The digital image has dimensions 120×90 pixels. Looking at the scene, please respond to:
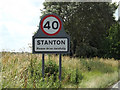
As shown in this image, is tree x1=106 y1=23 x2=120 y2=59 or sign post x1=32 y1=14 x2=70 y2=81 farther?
tree x1=106 y1=23 x2=120 y2=59

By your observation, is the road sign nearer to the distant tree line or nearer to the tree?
the distant tree line

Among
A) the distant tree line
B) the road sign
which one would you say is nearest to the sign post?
the road sign

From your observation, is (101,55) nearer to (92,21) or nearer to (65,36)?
(92,21)

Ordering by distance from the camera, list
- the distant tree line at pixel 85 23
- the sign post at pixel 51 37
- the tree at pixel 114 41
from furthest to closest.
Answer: the tree at pixel 114 41, the distant tree line at pixel 85 23, the sign post at pixel 51 37

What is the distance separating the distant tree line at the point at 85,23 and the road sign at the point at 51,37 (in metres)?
24.5

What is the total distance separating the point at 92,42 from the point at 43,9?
11494mm

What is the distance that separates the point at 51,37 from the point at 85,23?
26.1m

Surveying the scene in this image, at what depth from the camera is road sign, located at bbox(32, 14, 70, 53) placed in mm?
9039

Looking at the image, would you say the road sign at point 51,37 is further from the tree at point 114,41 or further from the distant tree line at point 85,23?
the tree at point 114,41

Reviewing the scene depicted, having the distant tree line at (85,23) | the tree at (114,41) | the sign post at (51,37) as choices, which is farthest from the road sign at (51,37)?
the tree at (114,41)

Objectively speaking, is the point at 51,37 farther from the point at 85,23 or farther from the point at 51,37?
the point at 85,23

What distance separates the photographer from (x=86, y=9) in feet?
113

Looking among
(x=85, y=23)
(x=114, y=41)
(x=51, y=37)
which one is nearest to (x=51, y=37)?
(x=51, y=37)

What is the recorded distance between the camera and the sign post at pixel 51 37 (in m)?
9.04
